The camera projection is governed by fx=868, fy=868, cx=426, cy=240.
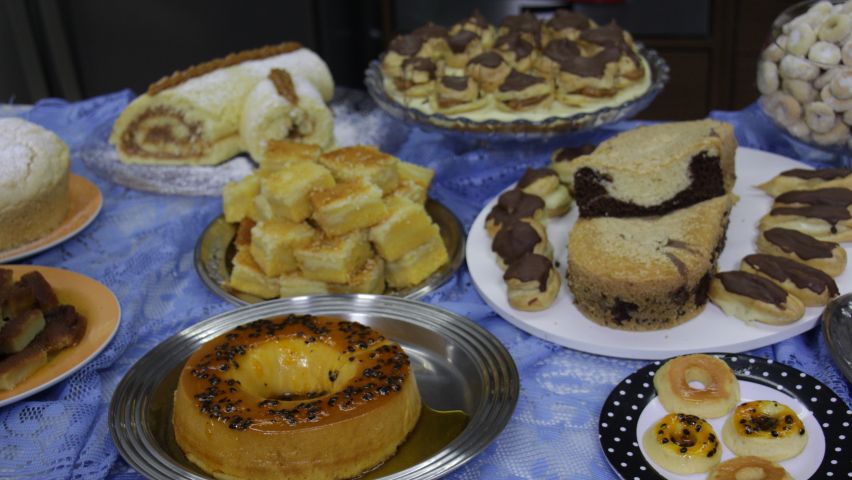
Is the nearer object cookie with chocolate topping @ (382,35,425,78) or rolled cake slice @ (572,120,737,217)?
rolled cake slice @ (572,120,737,217)

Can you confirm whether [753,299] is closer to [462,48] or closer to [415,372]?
[415,372]

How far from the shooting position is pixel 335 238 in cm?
198

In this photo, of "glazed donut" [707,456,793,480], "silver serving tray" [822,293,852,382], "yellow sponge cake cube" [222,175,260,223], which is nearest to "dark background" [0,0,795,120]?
"yellow sponge cake cube" [222,175,260,223]

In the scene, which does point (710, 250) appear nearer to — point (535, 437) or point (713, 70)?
point (535, 437)

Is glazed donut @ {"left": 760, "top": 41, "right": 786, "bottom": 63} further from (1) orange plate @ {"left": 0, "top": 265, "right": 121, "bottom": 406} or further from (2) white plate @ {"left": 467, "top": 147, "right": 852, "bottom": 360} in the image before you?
(1) orange plate @ {"left": 0, "top": 265, "right": 121, "bottom": 406}

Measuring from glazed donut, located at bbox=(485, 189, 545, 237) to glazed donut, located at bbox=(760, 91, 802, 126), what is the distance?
728 millimetres

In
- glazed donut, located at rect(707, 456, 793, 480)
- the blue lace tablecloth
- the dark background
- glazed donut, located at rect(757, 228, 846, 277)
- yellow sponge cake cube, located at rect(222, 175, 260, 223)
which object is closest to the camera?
glazed donut, located at rect(707, 456, 793, 480)

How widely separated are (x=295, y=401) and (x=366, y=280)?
1.63 feet

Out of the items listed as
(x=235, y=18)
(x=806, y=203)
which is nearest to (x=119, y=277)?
(x=806, y=203)

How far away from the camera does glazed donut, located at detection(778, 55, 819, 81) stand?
2158mm

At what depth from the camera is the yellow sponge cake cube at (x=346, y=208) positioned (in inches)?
76.9

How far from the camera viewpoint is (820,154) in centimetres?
238

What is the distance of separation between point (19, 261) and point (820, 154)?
7.15ft

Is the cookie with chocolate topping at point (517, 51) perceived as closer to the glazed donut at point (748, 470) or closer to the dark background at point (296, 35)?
the glazed donut at point (748, 470)
